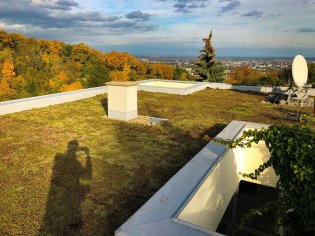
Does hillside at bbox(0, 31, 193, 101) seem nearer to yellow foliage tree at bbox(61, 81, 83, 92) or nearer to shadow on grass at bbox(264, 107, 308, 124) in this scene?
yellow foliage tree at bbox(61, 81, 83, 92)

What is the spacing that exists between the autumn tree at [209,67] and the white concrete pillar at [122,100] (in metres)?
26.5

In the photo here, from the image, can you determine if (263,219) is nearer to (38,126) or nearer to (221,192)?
(221,192)

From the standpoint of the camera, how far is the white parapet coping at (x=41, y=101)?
1020 centimetres

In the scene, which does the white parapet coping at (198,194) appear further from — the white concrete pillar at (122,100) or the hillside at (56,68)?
the hillside at (56,68)

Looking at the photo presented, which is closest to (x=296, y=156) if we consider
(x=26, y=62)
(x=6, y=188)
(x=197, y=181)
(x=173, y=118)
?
(x=197, y=181)

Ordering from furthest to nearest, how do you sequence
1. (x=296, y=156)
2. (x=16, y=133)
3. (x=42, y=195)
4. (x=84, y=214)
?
1. (x=16, y=133)
2. (x=42, y=195)
3. (x=84, y=214)
4. (x=296, y=156)

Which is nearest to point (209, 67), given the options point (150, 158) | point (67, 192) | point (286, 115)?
point (286, 115)

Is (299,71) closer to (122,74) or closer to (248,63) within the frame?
(122,74)

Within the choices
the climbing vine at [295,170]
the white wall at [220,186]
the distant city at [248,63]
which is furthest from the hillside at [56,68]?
the climbing vine at [295,170]

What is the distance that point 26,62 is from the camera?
145 ft

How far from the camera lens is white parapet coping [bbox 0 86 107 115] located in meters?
10.2

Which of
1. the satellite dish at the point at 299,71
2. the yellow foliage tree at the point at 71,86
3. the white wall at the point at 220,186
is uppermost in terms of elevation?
the satellite dish at the point at 299,71

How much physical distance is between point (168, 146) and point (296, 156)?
4218 mm

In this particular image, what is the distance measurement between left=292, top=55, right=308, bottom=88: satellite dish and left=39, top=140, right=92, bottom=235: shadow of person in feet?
33.6
